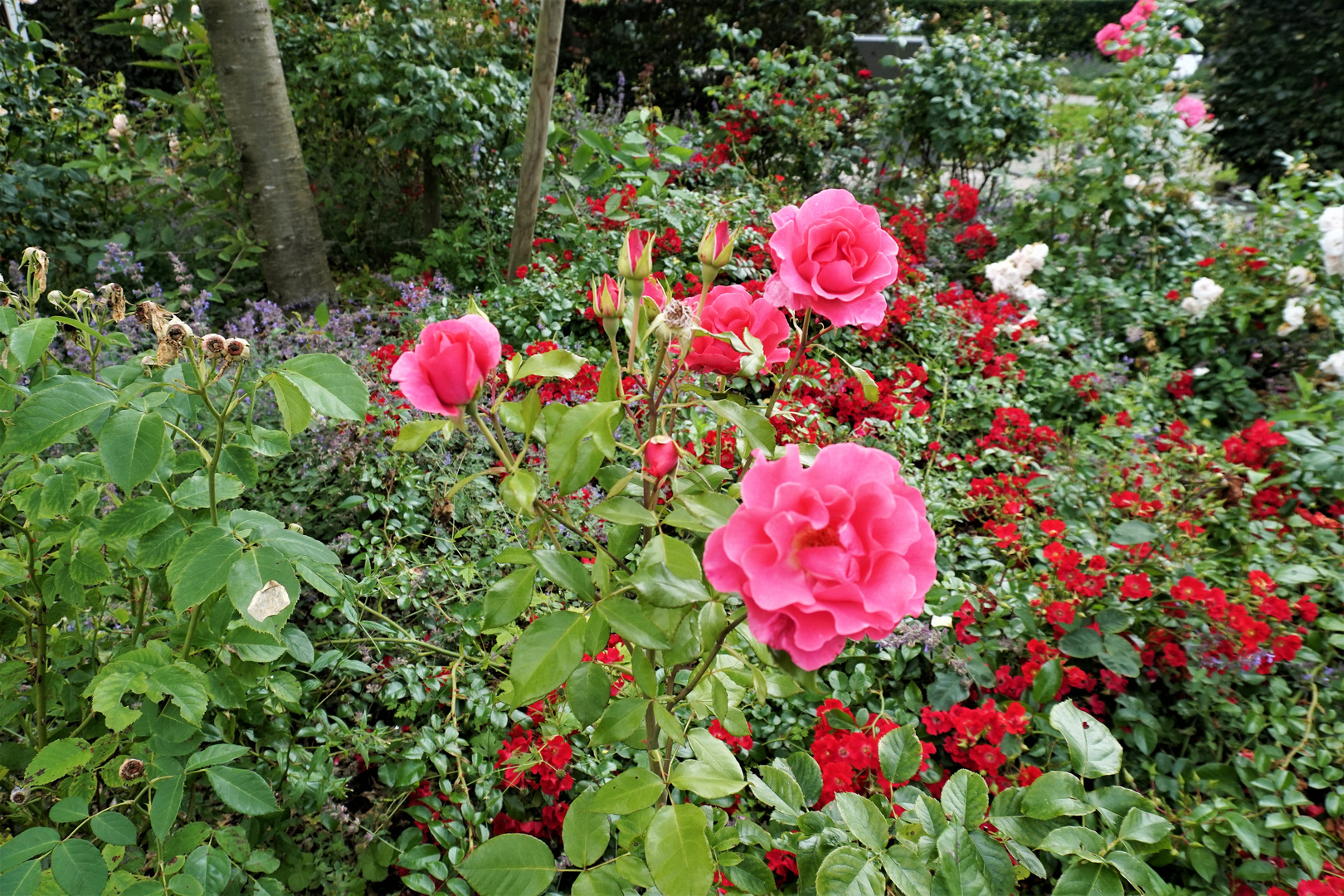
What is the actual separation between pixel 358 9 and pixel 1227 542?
3.98 meters

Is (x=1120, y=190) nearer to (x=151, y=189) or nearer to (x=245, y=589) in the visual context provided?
(x=245, y=589)

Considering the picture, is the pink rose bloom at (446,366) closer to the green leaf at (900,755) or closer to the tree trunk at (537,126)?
the green leaf at (900,755)

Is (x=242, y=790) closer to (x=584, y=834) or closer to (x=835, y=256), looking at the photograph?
(x=584, y=834)

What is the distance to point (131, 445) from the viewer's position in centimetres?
84

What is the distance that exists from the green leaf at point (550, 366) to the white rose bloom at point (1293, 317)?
3.24 m

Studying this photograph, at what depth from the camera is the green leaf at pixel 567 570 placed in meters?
0.74

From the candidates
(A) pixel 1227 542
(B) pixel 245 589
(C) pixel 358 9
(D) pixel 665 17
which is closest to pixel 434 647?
(B) pixel 245 589

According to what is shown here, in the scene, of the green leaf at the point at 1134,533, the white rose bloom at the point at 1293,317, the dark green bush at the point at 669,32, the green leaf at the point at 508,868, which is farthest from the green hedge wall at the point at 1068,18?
the green leaf at the point at 508,868

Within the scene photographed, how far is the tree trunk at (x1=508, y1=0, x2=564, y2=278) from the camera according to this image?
8.64 ft

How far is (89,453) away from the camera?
1057 mm

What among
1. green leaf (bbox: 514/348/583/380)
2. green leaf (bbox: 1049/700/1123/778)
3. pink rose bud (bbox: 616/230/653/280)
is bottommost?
green leaf (bbox: 1049/700/1123/778)

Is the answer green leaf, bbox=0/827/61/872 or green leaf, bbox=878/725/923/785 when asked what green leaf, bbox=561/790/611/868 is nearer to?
green leaf, bbox=878/725/923/785

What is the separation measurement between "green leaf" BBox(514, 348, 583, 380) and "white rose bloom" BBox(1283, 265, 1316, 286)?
3389mm

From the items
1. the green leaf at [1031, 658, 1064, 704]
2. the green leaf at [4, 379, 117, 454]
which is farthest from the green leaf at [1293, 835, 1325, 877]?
the green leaf at [4, 379, 117, 454]
